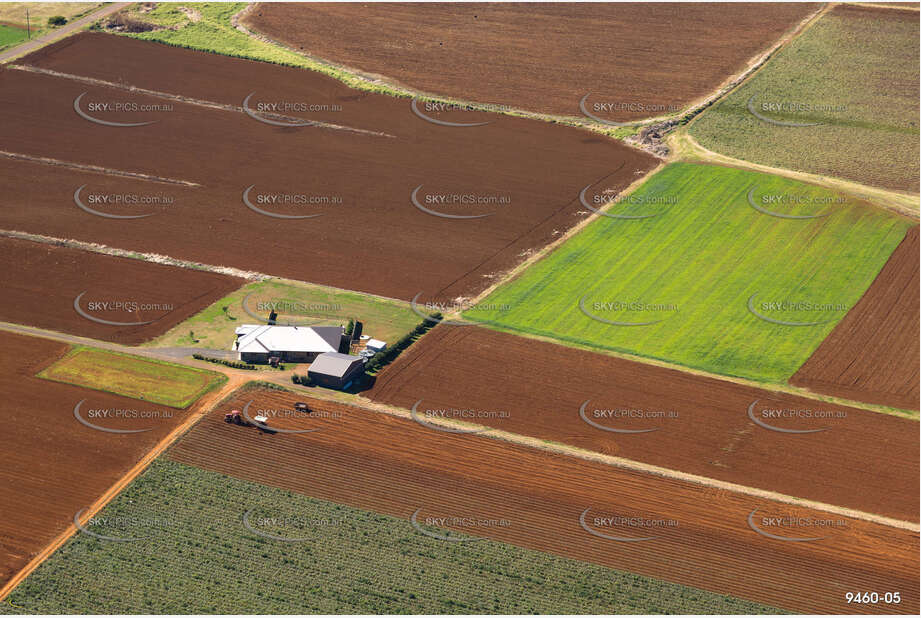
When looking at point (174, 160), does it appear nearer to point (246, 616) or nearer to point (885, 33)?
point (246, 616)

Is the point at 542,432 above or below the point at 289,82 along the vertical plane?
below

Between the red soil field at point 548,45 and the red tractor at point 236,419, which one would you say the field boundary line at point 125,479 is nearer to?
the red tractor at point 236,419

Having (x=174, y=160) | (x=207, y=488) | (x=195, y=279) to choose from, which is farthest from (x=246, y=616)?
(x=174, y=160)

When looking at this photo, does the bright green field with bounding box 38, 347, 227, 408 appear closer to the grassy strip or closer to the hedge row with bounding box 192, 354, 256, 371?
the hedge row with bounding box 192, 354, 256, 371

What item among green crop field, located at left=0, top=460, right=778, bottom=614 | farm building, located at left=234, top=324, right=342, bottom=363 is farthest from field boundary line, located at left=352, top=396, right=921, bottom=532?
green crop field, located at left=0, top=460, right=778, bottom=614

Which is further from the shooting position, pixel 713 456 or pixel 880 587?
pixel 713 456

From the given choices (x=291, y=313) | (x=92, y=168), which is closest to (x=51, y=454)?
(x=291, y=313)

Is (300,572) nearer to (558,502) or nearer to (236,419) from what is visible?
(236,419)
